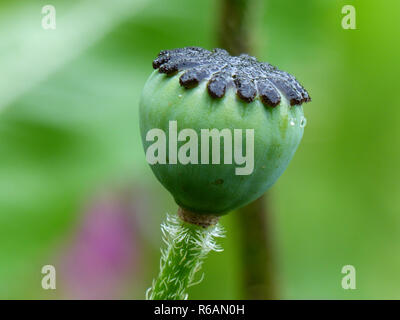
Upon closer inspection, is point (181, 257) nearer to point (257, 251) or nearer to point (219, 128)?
point (219, 128)

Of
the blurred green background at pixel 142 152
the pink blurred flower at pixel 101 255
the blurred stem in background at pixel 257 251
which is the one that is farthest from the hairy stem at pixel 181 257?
the pink blurred flower at pixel 101 255

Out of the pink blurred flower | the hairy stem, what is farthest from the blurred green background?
the hairy stem

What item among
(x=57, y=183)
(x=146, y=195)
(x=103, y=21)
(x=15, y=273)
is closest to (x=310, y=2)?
(x=103, y=21)

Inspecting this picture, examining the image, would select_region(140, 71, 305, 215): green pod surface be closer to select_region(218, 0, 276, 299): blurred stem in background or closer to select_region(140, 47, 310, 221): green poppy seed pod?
select_region(140, 47, 310, 221): green poppy seed pod

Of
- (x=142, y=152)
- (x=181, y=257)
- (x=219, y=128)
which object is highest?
(x=142, y=152)

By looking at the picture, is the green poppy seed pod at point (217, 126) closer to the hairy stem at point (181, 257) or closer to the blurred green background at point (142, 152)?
the hairy stem at point (181, 257)

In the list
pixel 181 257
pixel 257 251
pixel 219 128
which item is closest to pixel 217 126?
pixel 219 128
